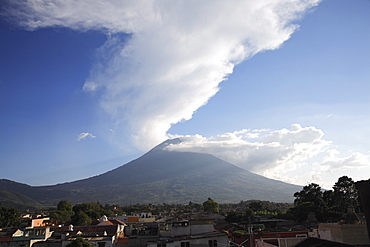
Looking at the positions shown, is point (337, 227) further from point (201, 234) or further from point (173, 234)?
point (173, 234)

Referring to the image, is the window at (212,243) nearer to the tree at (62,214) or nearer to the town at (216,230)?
the town at (216,230)

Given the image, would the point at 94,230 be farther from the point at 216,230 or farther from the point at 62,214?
the point at 62,214

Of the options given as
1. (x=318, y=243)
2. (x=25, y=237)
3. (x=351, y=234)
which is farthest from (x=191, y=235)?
(x=25, y=237)

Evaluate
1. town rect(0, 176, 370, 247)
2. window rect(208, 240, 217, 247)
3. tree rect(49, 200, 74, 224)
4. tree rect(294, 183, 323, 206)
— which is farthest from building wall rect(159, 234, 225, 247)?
tree rect(49, 200, 74, 224)

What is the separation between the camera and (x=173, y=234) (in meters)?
28.3

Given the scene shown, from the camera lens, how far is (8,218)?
51438mm

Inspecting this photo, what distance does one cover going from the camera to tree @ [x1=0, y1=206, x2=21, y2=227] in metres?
50.5

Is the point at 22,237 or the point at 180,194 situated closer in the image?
the point at 22,237

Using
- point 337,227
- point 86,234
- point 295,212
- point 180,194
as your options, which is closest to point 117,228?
point 86,234

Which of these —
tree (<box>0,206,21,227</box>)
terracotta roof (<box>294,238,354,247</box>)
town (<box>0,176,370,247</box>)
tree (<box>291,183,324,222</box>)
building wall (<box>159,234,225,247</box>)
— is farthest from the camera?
tree (<box>0,206,21,227</box>)

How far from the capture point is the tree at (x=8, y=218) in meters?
50.5

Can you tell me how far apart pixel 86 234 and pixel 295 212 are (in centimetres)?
3341

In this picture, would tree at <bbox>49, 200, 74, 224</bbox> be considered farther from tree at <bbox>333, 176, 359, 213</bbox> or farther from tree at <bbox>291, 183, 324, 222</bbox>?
tree at <bbox>333, 176, 359, 213</bbox>

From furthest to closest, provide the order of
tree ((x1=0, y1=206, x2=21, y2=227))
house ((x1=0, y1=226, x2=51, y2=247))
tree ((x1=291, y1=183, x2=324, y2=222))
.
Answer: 1. tree ((x1=0, y1=206, x2=21, y2=227))
2. tree ((x1=291, y1=183, x2=324, y2=222))
3. house ((x1=0, y1=226, x2=51, y2=247))
